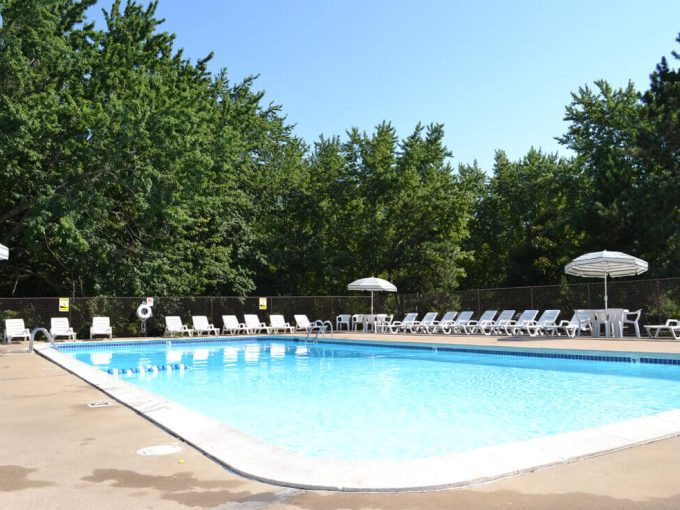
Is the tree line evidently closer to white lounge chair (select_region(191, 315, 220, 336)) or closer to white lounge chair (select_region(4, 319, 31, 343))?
white lounge chair (select_region(191, 315, 220, 336))

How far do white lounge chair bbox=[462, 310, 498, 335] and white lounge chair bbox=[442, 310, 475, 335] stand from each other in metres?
0.16

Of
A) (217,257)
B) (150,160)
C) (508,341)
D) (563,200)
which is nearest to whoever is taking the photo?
(508,341)

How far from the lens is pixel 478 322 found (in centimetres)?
1927

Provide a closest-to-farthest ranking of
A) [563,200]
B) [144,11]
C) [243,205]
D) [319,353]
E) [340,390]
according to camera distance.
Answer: [340,390] < [319,353] < [144,11] < [243,205] < [563,200]

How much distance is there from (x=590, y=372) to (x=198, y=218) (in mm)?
16998

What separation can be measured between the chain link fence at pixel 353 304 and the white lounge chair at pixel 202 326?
83 centimetres

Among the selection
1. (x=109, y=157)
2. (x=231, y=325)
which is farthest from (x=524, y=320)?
(x=109, y=157)

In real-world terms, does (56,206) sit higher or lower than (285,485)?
higher

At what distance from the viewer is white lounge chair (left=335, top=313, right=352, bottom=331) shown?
76.2 ft

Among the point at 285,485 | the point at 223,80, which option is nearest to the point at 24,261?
the point at 223,80

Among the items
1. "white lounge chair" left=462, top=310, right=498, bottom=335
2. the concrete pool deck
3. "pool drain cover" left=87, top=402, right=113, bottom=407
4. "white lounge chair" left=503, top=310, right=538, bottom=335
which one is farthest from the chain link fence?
the concrete pool deck

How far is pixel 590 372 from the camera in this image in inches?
418

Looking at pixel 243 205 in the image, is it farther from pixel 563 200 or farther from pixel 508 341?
pixel 563 200

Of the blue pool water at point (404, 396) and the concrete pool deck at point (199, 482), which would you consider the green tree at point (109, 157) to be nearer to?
the blue pool water at point (404, 396)
